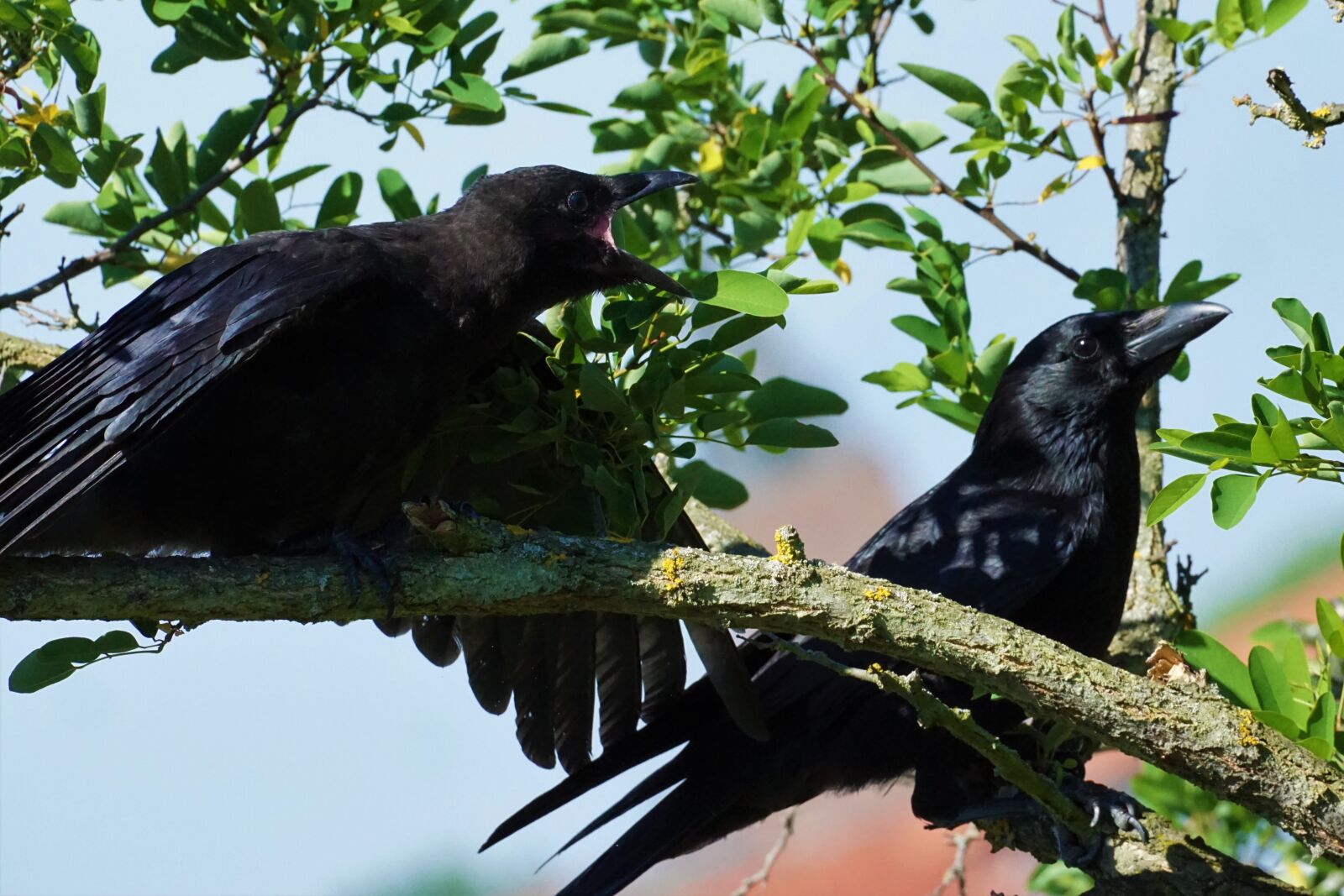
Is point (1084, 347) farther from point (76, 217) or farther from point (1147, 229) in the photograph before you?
point (76, 217)

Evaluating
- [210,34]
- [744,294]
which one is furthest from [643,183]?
[210,34]

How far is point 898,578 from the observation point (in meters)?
4.08

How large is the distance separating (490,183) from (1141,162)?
2177mm

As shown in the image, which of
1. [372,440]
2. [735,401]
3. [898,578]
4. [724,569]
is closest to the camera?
[724,569]

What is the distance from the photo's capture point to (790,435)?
11.1 feet

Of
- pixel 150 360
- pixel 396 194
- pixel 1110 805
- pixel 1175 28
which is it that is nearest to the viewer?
pixel 150 360

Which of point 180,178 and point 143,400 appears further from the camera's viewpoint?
point 180,178

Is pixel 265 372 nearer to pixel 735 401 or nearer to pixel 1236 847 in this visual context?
pixel 735 401

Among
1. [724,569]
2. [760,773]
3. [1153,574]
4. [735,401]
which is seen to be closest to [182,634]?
[724,569]

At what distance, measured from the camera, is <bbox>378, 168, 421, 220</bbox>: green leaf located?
4.09 meters

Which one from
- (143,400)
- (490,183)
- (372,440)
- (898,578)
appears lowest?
(898,578)

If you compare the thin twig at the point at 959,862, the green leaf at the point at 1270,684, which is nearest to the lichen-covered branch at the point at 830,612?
the green leaf at the point at 1270,684

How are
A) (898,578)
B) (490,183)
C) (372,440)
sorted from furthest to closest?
(898,578) → (490,183) → (372,440)

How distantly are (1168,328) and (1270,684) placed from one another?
1.36 m
